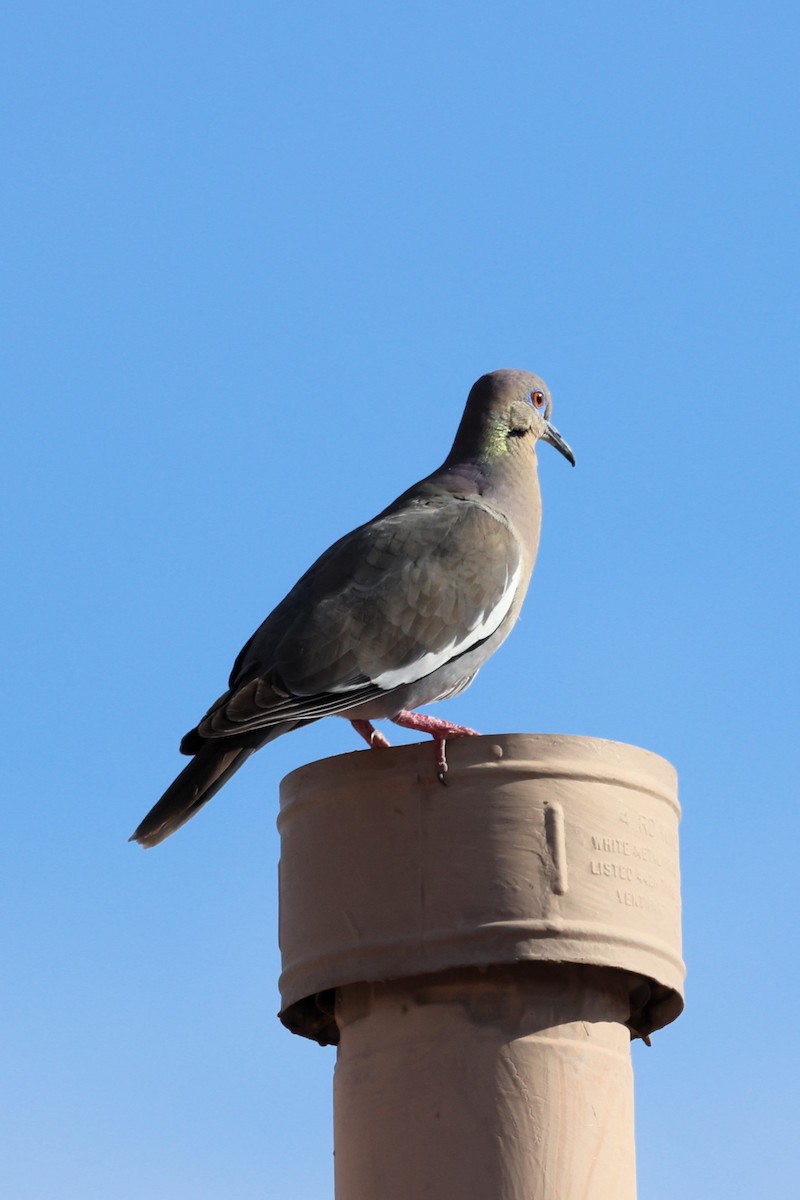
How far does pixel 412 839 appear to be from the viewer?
15.7 ft

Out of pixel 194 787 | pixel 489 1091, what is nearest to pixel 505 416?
pixel 194 787

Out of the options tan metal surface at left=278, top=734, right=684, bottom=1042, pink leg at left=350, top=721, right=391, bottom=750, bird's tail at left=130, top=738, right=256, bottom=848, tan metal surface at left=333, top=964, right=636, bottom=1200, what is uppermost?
pink leg at left=350, top=721, right=391, bottom=750

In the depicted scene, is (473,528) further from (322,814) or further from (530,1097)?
(530,1097)

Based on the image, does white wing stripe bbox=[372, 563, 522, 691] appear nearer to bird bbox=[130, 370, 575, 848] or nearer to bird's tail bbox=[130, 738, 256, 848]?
bird bbox=[130, 370, 575, 848]

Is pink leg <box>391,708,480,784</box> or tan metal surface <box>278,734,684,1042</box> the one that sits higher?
pink leg <box>391,708,480,784</box>

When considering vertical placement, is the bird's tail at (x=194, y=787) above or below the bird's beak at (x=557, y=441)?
below

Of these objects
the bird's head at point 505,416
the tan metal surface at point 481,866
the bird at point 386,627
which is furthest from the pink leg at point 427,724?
the bird's head at point 505,416

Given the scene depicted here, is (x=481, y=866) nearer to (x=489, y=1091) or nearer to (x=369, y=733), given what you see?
(x=489, y=1091)

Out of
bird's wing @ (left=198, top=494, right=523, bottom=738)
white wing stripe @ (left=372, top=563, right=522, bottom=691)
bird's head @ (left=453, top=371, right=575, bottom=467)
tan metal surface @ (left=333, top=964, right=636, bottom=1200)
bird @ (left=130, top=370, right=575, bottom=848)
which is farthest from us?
bird's head @ (left=453, top=371, right=575, bottom=467)

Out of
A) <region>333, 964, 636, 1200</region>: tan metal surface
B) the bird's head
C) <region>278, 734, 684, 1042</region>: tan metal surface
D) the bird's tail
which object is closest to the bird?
the bird's tail

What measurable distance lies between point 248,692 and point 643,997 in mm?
1878

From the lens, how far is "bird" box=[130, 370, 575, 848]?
20.0ft

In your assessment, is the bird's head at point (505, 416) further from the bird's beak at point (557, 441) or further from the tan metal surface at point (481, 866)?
the tan metal surface at point (481, 866)

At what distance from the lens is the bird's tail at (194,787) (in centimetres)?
584
